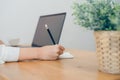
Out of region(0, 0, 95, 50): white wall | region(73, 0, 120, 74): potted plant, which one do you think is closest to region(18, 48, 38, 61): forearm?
region(73, 0, 120, 74): potted plant

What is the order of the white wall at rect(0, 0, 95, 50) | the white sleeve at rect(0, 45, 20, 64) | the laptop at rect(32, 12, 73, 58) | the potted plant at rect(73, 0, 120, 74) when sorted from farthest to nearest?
the white wall at rect(0, 0, 95, 50) → the laptop at rect(32, 12, 73, 58) → the white sleeve at rect(0, 45, 20, 64) → the potted plant at rect(73, 0, 120, 74)

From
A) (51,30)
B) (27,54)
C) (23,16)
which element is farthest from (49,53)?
(23,16)

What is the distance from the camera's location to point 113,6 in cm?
69

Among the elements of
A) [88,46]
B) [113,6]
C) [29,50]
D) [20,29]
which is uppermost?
[113,6]

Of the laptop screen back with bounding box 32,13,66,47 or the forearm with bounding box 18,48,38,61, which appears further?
the laptop screen back with bounding box 32,13,66,47

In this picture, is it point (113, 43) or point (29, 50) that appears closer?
point (113, 43)

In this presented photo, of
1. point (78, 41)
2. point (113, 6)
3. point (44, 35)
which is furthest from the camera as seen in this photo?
point (78, 41)

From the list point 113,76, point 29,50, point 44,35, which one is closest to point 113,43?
point 113,76

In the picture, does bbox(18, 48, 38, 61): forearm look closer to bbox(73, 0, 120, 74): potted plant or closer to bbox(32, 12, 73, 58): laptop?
bbox(32, 12, 73, 58): laptop

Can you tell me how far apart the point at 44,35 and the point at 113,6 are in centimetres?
80

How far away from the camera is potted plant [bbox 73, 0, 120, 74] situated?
69cm

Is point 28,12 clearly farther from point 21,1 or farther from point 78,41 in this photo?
point 78,41

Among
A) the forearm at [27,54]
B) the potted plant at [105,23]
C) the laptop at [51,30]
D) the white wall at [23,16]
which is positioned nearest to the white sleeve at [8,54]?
the forearm at [27,54]

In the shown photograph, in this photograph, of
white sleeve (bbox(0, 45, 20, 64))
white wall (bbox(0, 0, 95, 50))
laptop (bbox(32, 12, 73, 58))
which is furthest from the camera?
white wall (bbox(0, 0, 95, 50))
